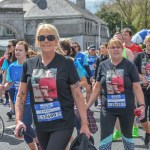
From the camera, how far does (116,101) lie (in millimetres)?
6113

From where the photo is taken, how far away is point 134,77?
6.08m

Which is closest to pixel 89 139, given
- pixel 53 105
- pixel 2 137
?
pixel 53 105

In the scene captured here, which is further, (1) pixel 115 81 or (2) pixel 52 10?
(2) pixel 52 10

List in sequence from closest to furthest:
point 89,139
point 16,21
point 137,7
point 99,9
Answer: point 89,139 → point 137,7 → point 16,21 → point 99,9

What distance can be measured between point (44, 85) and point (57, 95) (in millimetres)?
165

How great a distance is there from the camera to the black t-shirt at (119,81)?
611 cm

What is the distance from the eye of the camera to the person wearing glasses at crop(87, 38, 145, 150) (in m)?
6.07

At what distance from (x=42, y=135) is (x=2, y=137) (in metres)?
4.89

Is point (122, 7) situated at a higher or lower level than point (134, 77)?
higher

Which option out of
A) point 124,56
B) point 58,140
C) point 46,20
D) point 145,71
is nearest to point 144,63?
point 145,71

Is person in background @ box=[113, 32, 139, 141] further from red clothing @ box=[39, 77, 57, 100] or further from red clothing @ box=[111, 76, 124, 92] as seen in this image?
red clothing @ box=[39, 77, 57, 100]

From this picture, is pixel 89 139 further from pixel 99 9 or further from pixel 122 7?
pixel 99 9

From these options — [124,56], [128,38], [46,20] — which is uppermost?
[46,20]

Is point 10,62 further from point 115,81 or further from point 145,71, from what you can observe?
point 115,81
